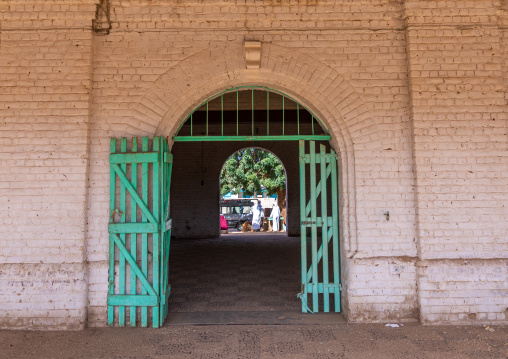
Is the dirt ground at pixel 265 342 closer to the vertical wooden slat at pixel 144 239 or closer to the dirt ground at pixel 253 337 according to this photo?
the dirt ground at pixel 253 337

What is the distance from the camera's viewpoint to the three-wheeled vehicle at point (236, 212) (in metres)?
19.2

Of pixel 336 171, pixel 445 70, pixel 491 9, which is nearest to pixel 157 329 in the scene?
pixel 336 171

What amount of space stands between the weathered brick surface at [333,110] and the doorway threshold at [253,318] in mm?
386

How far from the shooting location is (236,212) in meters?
19.5

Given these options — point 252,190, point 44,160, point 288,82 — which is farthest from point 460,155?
point 252,190

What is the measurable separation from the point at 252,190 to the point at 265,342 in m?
18.3

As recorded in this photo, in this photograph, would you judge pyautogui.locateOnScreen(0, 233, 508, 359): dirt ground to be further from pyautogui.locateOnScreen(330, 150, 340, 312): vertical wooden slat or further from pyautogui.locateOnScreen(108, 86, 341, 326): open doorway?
pyautogui.locateOnScreen(330, 150, 340, 312): vertical wooden slat

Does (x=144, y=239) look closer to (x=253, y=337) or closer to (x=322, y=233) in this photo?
(x=253, y=337)

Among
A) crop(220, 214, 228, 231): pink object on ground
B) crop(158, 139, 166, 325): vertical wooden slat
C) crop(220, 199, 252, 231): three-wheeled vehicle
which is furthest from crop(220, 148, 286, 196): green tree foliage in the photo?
crop(158, 139, 166, 325): vertical wooden slat

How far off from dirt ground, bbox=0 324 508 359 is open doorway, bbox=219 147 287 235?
13.4 meters

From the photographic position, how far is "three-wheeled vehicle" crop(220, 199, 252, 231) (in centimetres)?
1922

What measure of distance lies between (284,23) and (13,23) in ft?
11.5

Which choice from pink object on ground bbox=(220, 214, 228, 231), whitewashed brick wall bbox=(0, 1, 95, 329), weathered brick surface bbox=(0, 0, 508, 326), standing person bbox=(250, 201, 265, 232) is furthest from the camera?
standing person bbox=(250, 201, 265, 232)

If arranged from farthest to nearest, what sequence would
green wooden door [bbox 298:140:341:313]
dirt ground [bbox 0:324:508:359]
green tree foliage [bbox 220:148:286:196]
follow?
green tree foliage [bbox 220:148:286:196]
green wooden door [bbox 298:140:341:313]
dirt ground [bbox 0:324:508:359]
